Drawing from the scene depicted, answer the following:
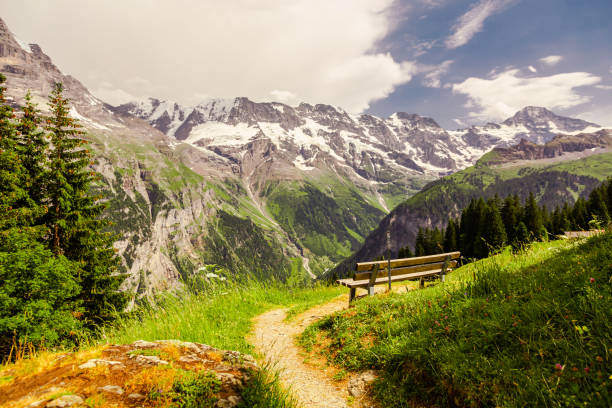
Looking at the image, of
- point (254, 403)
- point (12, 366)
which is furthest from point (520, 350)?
point (12, 366)

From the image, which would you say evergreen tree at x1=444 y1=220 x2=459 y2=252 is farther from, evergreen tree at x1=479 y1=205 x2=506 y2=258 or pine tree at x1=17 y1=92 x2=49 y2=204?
pine tree at x1=17 y1=92 x2=49 y2=204

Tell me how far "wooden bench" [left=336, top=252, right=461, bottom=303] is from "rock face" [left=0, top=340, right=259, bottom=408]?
278 inches

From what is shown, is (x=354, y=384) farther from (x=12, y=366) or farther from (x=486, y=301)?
(x=12, y=366)

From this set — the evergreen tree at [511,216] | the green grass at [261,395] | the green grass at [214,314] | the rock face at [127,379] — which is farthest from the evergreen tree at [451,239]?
the rock face at [127,379]

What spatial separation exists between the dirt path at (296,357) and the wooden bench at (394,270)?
5.79 ft

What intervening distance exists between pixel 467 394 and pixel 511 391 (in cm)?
55

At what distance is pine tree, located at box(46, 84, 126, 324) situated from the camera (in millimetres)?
16734

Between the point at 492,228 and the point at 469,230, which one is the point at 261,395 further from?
the point at 469,230

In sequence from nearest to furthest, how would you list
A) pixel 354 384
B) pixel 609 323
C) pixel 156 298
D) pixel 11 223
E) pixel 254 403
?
1. pixel 609 323
2. pixel 254 403
3. pixel 354 384
4. pixel 156 298
5. pixel 11 223

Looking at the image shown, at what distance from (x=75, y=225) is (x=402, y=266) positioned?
775 inches

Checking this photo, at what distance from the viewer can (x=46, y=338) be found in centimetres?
1221

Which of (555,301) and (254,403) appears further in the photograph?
(555,301)

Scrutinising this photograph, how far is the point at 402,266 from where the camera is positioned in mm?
11180

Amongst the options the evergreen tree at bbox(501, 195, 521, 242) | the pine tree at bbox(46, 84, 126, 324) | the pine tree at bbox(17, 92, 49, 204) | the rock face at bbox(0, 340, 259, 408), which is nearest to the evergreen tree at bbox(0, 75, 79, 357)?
the pine tree at bbox(17, 92, 49, 204)
